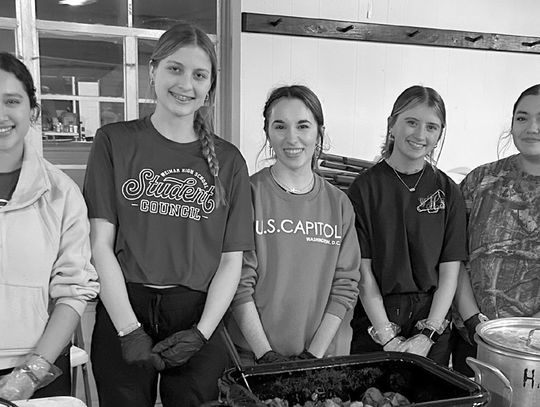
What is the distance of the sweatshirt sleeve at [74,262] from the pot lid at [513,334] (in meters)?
0.96

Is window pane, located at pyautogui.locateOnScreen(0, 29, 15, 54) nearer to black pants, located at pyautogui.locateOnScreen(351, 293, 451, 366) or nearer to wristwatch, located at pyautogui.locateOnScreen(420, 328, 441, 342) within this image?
black pants, located at pyautogui.locateOnScreen(351, 293, 451, 366)

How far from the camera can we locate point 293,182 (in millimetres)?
1745

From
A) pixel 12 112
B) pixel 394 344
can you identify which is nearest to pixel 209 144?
pixel 12 112

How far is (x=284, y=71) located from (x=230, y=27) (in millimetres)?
423

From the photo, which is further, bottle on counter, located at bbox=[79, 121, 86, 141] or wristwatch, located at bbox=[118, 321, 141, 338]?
bottle on counter, located at bbox=[79, 121, 86, 141]

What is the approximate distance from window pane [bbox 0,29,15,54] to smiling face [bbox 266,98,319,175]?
2.00 metres

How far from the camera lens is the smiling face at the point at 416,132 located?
180cm

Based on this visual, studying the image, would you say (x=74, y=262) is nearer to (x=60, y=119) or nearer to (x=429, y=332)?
(x=429, y=332)

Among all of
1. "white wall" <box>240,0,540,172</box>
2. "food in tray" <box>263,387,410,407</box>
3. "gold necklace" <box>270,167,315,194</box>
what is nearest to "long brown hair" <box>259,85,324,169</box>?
"gold necklace" <box>270,167,315,194</box>

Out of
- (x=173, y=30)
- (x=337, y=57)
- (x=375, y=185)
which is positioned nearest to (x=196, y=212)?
(x=173, y=30)

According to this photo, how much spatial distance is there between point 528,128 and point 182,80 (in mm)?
1090

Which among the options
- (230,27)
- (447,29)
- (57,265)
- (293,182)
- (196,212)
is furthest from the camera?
(447,29)

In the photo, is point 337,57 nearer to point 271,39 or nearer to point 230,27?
point 271,39

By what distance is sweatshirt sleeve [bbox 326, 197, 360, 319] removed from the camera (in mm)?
1688
